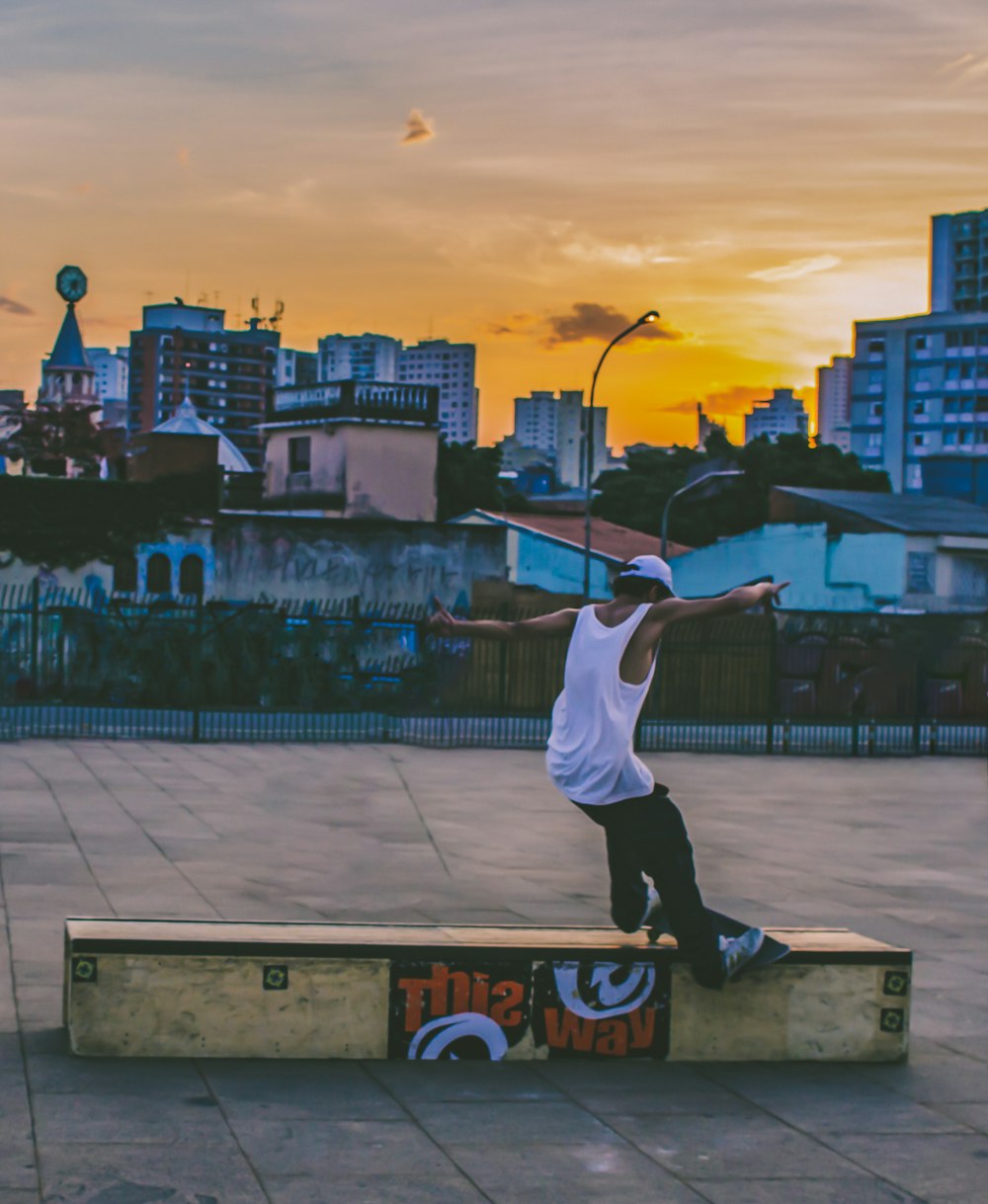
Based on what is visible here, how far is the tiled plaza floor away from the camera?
516cm

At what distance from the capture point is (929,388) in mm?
155000

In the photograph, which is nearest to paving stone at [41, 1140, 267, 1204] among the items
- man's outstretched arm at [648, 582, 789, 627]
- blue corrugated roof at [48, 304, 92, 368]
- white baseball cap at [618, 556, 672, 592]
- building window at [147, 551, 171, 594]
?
man's outstretched arm at [648, 582, 789, 627]

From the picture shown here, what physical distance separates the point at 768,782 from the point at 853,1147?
15.0 meters

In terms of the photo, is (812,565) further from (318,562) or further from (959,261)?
(959,261)

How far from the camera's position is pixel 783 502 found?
4975cm

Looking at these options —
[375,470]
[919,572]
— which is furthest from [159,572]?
[919,572]

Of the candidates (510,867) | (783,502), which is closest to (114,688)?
(510,867)

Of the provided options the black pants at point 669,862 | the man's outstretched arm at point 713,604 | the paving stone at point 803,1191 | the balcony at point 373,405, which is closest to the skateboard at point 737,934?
the black pants at point 669,862

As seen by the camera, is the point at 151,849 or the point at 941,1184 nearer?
the point at 941,1184

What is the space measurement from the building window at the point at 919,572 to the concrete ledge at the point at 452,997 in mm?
39196

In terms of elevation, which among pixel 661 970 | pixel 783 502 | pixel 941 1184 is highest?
pixel 783 502

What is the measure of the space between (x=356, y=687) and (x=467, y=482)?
44567mm

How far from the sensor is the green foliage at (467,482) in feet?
235

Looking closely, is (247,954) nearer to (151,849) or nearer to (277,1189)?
(277,1189)
